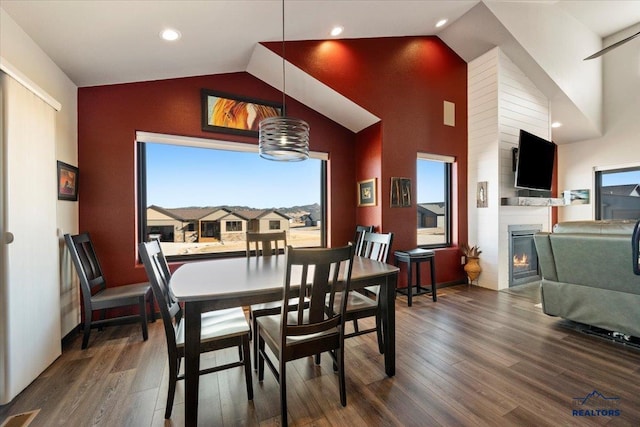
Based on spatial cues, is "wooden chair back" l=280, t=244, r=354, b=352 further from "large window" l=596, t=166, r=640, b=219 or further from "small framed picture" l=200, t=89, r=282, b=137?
"large window" l=596, t=166, r=640, b=219

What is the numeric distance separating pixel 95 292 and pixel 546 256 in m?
4.71

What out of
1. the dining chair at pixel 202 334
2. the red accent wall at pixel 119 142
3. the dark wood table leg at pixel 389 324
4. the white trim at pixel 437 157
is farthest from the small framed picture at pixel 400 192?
the dining chair at pixel 202 334

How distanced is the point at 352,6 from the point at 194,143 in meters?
2.43

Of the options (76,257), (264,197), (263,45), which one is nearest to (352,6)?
(263,45)

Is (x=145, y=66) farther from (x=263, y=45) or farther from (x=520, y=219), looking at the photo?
(x=520, y=219)

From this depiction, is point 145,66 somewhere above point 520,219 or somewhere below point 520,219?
above

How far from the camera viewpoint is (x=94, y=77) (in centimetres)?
285

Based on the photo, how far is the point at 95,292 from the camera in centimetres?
280

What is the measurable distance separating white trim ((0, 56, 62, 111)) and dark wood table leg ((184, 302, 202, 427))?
1897mm

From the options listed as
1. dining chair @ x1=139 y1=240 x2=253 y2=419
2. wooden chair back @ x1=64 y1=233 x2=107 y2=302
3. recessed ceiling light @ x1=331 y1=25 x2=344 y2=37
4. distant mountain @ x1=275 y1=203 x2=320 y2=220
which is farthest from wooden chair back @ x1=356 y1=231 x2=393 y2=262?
wooden chair back @ x1=64 y1=233 x2=107 y2=302

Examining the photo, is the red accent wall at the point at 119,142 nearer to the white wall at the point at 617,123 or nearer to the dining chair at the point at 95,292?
the dining chair at the point at 95,292

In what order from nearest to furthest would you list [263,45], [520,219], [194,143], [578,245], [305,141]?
[305,141] → [578,245] → [263,45] → [194,143] → [520,219]

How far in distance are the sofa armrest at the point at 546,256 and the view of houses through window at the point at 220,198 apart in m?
2.82

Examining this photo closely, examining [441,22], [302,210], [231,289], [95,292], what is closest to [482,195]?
[441,22]
